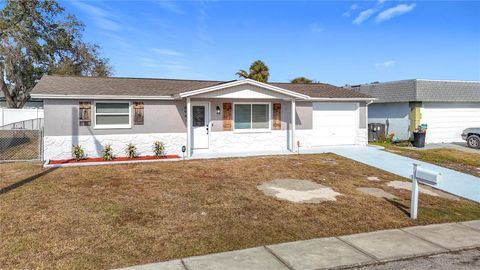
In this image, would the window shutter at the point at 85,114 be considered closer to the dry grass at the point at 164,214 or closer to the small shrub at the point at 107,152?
the small shrub at the point at 107,152

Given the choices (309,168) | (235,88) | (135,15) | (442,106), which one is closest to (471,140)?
(442,106)

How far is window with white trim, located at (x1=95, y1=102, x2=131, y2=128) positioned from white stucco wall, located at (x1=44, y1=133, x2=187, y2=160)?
1.51ft

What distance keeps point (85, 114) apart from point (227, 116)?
19.5 feet

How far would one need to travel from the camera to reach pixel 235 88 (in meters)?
13.7

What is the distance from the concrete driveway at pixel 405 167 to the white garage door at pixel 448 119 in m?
5.62

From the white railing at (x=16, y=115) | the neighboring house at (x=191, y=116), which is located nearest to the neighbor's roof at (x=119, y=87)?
the neighboring house at (x=191, y=116)

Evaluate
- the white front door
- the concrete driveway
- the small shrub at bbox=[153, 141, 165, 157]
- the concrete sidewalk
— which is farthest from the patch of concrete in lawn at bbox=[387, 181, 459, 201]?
the small shrub at bbox=[153, 141, 165, 157]

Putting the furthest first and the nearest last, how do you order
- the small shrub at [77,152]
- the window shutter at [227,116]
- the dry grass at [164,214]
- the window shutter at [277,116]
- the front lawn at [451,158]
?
1. the window shutter at [277,116]
2. the window shutter at [227,116]
3. the small shrub at [77,152]
4. the front lawn at [451,158]
5. the dry grass at [164,214]

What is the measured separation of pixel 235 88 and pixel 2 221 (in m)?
9.64

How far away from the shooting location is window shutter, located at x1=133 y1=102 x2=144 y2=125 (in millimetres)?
13297

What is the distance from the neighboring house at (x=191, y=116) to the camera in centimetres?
1255

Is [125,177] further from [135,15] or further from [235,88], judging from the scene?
[135,15]

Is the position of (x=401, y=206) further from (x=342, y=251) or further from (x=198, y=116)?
(x=198, y=116)

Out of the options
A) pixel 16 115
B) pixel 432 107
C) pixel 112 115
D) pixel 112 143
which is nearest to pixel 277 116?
pixel 112 115
